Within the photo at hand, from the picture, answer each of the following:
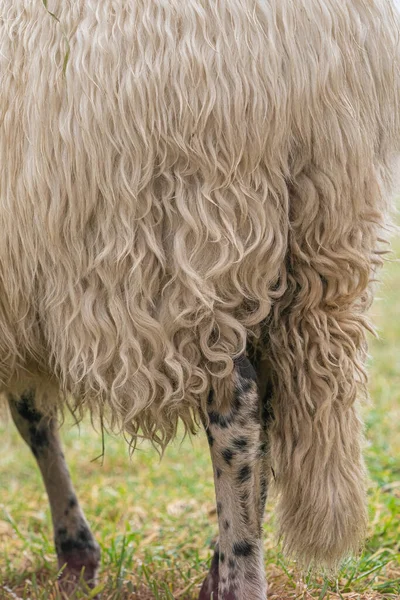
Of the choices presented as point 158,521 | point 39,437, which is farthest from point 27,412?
point 158,521

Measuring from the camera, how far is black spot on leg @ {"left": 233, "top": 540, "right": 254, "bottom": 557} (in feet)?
7.14

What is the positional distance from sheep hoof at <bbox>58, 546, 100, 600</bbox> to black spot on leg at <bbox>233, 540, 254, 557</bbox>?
83cm

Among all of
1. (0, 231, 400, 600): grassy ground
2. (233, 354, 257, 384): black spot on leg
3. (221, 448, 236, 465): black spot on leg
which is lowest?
(0, 231, 400, 600): grassy ground

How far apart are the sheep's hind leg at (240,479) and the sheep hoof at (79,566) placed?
2.58 feet

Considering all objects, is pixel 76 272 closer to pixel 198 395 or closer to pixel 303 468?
pixel 198 395

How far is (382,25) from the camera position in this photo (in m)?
2.03

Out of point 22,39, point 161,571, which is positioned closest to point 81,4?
point 22,39

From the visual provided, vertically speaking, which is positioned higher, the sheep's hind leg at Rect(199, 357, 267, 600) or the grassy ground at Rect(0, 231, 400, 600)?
the sheep's hind leg at Rect(199, 357, 267, 600)

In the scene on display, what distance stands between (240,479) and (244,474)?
0.05ft

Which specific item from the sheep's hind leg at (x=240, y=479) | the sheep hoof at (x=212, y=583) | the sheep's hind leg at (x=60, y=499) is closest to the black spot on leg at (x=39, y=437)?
the sheep's hind leg at (x=60, y=499)

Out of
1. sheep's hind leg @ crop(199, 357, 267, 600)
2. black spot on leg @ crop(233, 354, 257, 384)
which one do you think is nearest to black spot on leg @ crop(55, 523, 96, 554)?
sheep's hind leg @ crop(199, 357, 267, 600)

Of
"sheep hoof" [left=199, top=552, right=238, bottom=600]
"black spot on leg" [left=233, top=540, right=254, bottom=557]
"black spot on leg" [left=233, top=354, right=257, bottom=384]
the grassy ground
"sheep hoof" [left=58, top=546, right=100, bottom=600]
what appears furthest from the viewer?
"sheep hoof" [left=58, top=546, right=100, bottom=600]

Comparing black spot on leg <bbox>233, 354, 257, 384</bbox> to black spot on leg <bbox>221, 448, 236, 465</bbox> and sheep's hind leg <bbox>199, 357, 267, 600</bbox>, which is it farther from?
black spot on leg <bbox>221, 448, 236, 465</bbox>

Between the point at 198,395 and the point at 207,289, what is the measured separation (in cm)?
29
